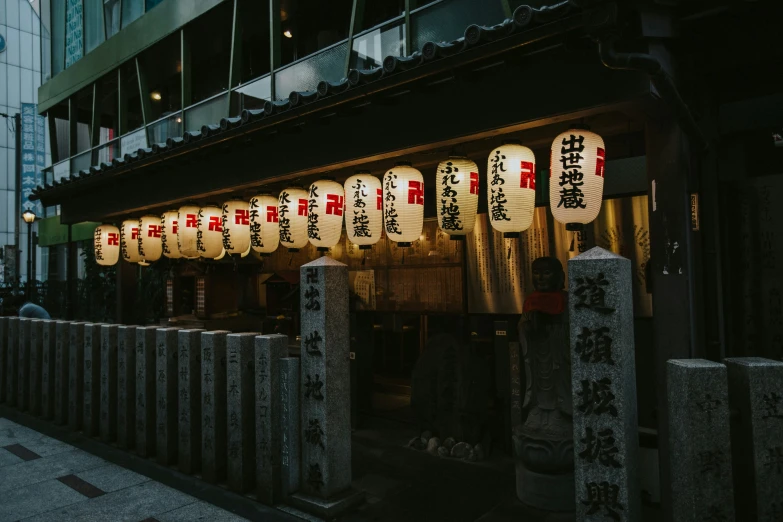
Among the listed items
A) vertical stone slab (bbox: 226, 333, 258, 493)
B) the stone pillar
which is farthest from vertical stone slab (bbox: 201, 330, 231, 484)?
the stone pillar

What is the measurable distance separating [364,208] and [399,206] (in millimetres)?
783

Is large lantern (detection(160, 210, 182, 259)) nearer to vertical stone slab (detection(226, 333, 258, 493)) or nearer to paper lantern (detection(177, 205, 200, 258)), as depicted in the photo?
A: paper lantern (detection(177, 205, 200, 258))

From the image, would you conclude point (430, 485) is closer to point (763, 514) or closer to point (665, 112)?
point (763, 514)

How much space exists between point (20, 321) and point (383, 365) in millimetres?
8668

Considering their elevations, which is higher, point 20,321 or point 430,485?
point 20,321

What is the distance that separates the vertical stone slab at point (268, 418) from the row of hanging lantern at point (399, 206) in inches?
108

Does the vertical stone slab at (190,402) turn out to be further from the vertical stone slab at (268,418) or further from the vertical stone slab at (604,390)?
the vertical stone slab at (604,390)

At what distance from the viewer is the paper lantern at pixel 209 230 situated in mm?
11328

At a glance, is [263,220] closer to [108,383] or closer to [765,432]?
[108,383]

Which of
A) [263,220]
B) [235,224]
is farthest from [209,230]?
[263,220]

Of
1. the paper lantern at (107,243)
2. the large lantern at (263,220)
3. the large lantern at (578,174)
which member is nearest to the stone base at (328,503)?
the large lantern at (578,174)

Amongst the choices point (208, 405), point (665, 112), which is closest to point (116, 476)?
point (208, 405)

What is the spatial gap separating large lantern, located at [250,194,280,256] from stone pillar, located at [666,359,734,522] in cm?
804

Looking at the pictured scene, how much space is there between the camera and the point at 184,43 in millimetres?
13484
